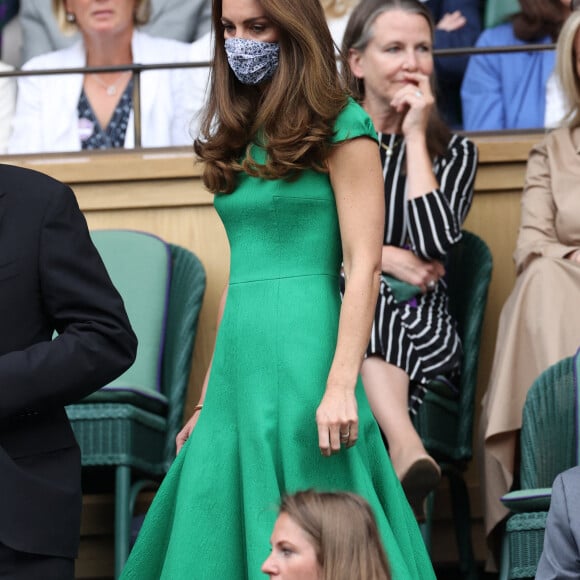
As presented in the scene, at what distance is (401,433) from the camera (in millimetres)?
3932

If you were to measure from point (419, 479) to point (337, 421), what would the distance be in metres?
1.05

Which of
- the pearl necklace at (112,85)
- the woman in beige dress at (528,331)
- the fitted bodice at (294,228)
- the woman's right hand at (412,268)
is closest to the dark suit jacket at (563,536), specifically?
the fitted bodice at (294,228)

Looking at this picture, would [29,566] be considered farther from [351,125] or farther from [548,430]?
[548,430]

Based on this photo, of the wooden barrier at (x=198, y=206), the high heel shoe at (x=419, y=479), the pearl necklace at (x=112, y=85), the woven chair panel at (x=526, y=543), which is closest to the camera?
the woven chair panel at (x=526, y=543)

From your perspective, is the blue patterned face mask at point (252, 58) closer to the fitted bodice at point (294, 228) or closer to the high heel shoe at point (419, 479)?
the fitted bodice at point (294, 228)

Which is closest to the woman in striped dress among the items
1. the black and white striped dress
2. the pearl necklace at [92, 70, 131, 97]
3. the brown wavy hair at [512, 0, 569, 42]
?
the black and white striped dress

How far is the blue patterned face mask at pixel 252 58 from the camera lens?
9.71 ft

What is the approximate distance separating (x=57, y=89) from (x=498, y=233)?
5.60 ft

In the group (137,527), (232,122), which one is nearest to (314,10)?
(232,122)

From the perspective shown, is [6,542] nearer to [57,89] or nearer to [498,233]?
[498,233]

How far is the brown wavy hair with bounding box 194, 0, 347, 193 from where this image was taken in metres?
2.93

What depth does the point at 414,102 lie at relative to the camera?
4562mm

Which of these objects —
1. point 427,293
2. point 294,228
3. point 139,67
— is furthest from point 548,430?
point 139,67

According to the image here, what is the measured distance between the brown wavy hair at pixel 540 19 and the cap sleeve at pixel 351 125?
2912 millimetres
